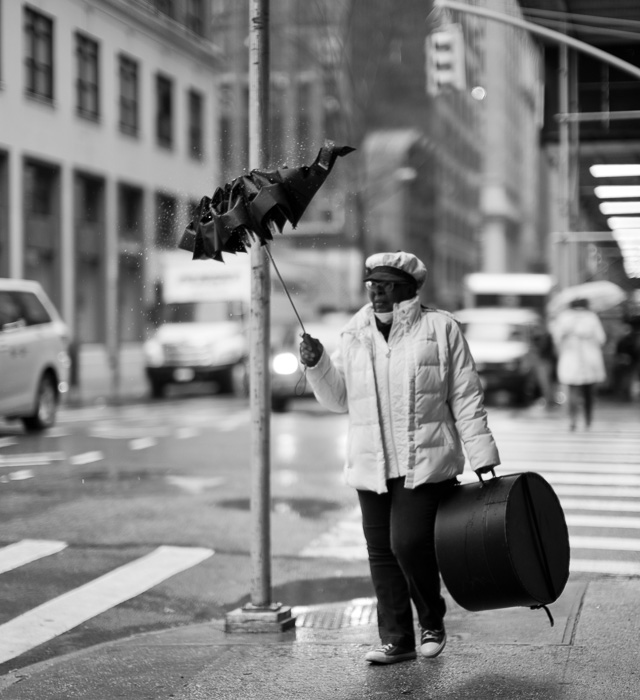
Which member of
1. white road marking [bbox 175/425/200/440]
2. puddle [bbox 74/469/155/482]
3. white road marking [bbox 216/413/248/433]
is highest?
puddle [bbox 74/469/155/482]

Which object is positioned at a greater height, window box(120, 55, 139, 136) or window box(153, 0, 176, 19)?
window box(153, 0, 176, 19)

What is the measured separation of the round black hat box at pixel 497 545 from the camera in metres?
4.95

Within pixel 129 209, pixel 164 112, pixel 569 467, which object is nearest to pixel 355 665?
pixel 569 467

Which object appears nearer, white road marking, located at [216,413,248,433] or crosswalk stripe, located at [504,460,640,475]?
crosswalk stripe, located at [504,460,640,475]

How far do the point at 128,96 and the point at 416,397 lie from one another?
14.8 m

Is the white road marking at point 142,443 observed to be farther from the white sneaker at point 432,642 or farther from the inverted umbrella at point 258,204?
the white sneaker at point 432,642

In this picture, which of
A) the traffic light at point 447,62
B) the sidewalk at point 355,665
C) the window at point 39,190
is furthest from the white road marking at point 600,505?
the window at point 39,190

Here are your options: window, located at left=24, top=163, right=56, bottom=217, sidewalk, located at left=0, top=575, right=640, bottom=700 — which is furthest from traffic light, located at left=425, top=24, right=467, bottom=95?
sidewalk, located at left=0, top=575, right=640, bottom=700

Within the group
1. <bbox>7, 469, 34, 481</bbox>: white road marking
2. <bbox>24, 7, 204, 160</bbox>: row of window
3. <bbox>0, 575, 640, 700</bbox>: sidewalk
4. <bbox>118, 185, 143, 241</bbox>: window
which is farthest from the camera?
<bbox>118, 185, 143, 241</bbox>: window

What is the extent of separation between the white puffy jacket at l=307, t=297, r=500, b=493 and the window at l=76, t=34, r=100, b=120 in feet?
29.5

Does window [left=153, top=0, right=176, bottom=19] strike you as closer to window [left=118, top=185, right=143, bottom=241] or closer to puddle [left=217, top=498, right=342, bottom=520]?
window [left=118, top=185, right=143, bottom=241]

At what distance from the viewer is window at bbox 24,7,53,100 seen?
1152 centimetres

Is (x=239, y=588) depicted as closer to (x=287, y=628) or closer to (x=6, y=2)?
(x=287, y=628)

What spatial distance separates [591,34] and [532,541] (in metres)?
22.5
